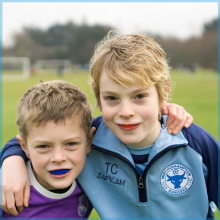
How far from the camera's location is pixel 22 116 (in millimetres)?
2025

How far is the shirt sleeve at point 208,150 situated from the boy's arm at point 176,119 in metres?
0.05

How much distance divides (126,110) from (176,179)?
2.10 feet

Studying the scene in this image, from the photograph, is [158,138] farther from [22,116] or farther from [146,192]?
[22,116]

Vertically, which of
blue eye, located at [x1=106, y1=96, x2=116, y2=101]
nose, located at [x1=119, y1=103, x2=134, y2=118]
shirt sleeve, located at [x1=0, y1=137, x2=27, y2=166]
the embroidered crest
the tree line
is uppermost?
the tree line

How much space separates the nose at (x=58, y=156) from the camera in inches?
72.9

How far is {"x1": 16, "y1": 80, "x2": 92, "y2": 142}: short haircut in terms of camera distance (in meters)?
1.93

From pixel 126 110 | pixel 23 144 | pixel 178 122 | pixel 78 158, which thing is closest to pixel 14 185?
pixel 23 144

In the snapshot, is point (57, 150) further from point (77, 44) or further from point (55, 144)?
point (77, 44)

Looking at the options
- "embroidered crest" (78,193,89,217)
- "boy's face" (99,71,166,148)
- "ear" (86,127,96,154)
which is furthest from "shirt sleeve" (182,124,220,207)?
"embroidered crest" (78,193,89,217)

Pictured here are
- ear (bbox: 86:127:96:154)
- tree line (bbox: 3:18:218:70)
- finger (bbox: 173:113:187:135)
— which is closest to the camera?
finger (bbox: 173:113:187:135)

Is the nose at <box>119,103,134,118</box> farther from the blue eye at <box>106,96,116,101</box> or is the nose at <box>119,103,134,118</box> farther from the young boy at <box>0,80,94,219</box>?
the young boy at <box>0,80,94,219</box>

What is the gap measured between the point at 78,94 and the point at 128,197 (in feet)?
2.73

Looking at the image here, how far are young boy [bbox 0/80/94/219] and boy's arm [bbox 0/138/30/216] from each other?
6cm

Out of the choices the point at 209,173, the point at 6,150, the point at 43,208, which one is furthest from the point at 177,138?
the point at 6,150
